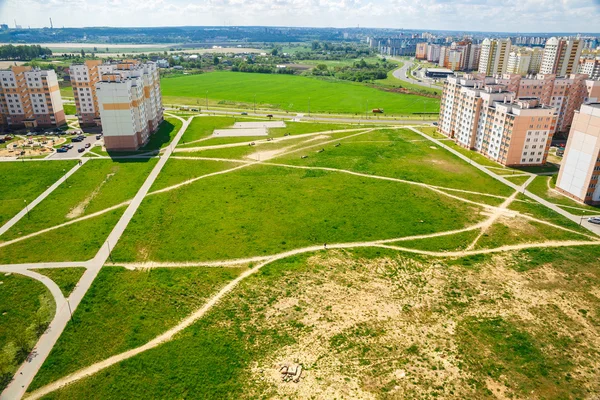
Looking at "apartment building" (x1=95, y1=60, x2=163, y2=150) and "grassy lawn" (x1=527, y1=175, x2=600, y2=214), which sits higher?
"apartment building" (x1=95, y1=60, x2=163, y2=150)

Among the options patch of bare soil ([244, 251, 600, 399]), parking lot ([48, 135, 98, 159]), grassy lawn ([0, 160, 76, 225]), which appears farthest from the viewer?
parking lot ([48, 135, 98, 159])

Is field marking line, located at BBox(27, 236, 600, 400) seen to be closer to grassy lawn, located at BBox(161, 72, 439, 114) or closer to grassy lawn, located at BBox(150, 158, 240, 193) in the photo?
grassy lawn, located at BBox(150, 158, 240, 193)

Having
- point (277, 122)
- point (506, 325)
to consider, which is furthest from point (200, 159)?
point (506, 325)

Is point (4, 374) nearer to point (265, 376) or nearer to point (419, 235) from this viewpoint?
point (265, 376)

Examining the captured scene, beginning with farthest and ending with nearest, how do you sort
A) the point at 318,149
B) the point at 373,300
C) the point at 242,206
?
the point at 318,149 < the point at 242,206 < the point at 373,300

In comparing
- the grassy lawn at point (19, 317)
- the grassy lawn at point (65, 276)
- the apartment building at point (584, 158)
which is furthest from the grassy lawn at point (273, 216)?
the apartment building at point (584, 158)

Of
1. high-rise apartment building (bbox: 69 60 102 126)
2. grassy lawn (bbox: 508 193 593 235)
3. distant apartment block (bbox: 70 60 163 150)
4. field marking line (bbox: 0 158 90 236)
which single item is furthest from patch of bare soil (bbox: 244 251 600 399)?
high-rise apartment building (bbox: 69 60 102 126)
